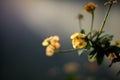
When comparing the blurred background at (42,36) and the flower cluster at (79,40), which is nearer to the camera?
the flower cluster at (79,40)

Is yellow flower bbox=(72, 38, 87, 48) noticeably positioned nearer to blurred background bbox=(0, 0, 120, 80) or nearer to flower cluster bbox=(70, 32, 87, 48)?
flower cluster bbox=(70, 32, 87, 48)

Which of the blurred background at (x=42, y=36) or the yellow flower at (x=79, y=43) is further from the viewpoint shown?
the blurred background at (x=42, y=36)

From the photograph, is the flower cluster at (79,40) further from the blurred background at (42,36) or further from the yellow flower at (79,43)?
the blurred background at (42,36)

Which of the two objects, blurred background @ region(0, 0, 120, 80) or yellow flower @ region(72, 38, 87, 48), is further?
blurred background @ region(0, 0, 120, 80)

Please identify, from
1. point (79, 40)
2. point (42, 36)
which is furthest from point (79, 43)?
point (42, 36)

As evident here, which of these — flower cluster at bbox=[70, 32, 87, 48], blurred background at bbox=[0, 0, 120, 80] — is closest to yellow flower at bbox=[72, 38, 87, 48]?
flower cluster at bbox=[70, 32, 87, 48]

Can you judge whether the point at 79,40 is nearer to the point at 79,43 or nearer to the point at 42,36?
the point at 79,43


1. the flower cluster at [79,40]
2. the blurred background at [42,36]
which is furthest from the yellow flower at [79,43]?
the blurred background at [42,36]

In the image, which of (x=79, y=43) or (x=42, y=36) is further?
(x=42, y=36)

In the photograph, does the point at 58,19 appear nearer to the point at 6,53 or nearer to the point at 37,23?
the point at 37,23

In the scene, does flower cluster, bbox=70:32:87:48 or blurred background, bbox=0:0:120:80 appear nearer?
flower cluster, bbox=70:32:87:48
